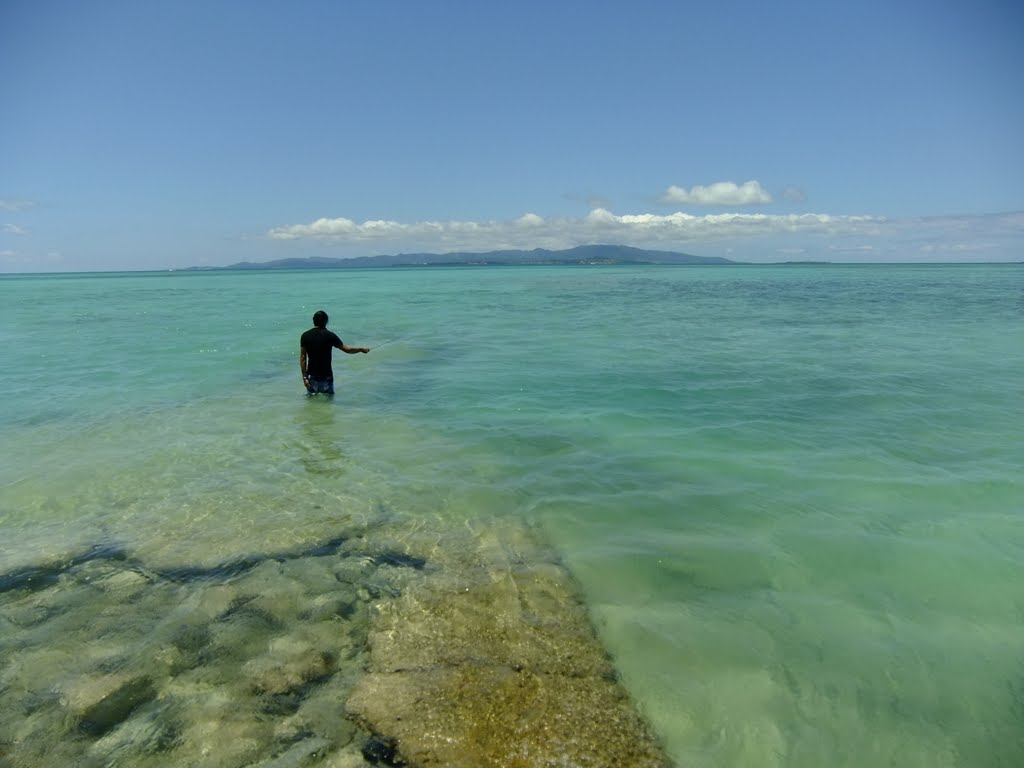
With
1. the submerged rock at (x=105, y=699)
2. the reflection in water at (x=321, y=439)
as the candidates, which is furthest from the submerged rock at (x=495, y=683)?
the reflection in water at (x=321, y=439)

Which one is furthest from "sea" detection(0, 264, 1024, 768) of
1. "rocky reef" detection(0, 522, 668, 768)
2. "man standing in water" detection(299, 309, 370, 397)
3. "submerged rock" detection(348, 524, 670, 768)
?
"man standing in water" detection(299, 309, 370, 397)

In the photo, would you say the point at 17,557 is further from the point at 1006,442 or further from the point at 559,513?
the point at 1006,442

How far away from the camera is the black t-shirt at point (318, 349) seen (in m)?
12.5

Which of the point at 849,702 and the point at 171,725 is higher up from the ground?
the point at 171,725

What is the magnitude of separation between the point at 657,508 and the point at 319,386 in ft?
28.6

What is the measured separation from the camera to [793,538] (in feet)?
22.1

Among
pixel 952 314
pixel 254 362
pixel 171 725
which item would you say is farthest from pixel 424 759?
pixel 952 314

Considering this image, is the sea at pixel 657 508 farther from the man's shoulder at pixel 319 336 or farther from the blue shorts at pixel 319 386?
the man's shoulder at pixel 319 336

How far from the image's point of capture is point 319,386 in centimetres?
1346

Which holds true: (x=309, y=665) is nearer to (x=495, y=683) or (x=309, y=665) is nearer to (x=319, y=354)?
(x=495, y=683)

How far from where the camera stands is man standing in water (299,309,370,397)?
1250 cm

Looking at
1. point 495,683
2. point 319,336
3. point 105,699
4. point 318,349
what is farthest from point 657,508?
point 318,349

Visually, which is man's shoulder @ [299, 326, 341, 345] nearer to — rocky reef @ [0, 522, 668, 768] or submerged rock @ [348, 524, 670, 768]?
rocky reef @ [0, 522, 668, 768]

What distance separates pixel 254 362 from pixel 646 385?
1252cm
